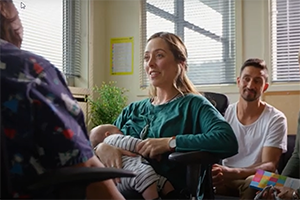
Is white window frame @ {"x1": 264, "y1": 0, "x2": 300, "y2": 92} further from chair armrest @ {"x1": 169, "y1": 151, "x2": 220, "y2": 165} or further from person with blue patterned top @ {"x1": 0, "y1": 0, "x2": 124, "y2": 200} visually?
person with blue patterned top @ {"x1": 0, "y1": 0, "x2": 124, "y2": 200}

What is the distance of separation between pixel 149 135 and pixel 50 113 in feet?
3.80

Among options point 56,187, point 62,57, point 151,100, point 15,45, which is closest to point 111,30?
point 62,57

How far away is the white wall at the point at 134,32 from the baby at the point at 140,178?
1.74 meters

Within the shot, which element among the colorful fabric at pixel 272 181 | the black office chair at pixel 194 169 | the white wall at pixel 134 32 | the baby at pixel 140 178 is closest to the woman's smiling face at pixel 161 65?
the baby at pixel 140 178

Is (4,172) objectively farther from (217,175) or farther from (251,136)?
(251,136)

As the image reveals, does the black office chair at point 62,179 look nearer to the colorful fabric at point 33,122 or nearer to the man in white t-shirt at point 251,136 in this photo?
the colorful fabric at point 33,122

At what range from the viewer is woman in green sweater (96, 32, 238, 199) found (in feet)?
6.16

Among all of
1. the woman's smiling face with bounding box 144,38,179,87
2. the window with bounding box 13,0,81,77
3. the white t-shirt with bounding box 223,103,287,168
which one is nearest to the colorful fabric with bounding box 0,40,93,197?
the woman's smiling face with bounding box 144,38,179,87

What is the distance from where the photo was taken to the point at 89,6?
3924mm

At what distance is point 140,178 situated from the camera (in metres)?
1.85

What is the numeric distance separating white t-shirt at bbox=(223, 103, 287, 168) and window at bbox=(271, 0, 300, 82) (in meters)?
0.81

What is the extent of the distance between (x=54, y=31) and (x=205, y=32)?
53.7 inches

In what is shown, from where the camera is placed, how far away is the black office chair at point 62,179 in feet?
2.88

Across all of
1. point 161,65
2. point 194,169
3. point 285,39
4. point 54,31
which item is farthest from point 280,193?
point 54,31
